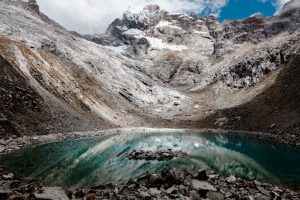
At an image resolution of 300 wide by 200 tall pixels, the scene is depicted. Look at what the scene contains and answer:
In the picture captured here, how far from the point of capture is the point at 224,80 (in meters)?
134

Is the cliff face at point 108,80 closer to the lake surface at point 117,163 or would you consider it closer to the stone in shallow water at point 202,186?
the lake surface at point 117,163

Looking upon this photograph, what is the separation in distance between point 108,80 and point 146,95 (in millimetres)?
16181

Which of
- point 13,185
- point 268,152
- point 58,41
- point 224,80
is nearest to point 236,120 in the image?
point 268,152

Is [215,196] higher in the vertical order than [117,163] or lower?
higher

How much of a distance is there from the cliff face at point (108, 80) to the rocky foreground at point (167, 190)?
26812 mm

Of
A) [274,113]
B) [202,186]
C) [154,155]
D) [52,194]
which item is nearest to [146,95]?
[274,113]

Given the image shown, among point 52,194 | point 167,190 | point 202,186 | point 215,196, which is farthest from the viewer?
point 202,186

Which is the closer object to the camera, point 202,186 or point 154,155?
point 202,186

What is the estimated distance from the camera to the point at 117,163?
3894cm

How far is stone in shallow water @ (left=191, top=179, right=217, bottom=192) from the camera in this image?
2272 cm

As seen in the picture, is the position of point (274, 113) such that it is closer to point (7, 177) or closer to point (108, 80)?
point (108, 80)

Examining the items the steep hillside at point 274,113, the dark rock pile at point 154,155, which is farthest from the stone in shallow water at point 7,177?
the steep hillside at point 274,113

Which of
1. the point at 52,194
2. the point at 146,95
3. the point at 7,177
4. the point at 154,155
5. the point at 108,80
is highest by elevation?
the point at 108,80

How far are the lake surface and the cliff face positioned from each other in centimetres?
912
